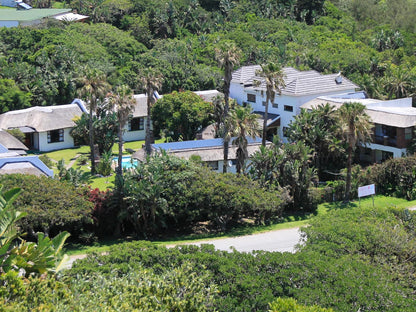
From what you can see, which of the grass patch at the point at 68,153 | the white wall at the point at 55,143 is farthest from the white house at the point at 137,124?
the white wall at the point at 55,143

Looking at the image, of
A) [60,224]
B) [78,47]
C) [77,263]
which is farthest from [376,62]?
[77,263]

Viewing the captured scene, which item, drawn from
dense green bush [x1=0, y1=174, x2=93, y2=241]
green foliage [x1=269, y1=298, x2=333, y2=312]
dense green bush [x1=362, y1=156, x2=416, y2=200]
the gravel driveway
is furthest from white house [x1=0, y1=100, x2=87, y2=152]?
green foliage [x1=269, y1=298, x2=333, y2=312]

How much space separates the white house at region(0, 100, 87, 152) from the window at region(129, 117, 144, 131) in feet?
18.2

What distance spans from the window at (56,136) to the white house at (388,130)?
2458 centimetres

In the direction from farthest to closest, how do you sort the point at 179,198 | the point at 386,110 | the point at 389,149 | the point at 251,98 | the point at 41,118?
the point at 251,98, the point at 41,118, the point at 386,110, the point at 389,149, the point at 179,198

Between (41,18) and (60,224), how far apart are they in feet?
219

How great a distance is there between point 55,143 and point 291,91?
23.7 metres

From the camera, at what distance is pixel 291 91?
5803 centimetres

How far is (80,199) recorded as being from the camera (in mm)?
36750

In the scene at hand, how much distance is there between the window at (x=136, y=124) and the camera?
64250 mm

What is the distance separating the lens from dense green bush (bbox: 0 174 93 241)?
114ft

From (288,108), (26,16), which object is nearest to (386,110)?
(288,108)

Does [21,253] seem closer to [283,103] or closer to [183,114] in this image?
[183,114]

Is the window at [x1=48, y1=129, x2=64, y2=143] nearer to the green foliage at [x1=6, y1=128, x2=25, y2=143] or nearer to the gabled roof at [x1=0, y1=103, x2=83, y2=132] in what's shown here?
the gabled roof at [x1=0, y1=103, x2=83, y2=132]
